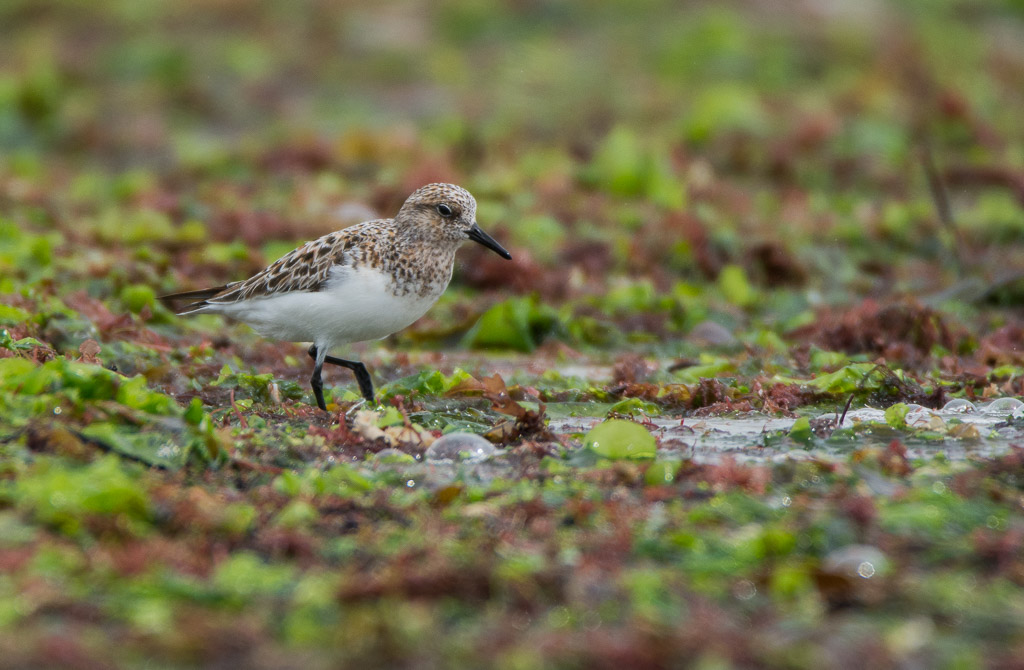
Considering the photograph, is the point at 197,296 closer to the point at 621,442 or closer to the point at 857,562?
the point at 621,442

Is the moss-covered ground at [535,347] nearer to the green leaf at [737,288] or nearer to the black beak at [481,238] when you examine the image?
the green leaf at [737,288]

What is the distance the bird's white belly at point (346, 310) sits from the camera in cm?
649

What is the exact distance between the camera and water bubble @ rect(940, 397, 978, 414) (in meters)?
6.30

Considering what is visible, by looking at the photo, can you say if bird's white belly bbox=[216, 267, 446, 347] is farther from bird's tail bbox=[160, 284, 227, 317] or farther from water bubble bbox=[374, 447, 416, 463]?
water bubble bbox=[374, 447, 416, 463]

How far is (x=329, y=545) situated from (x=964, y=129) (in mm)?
12462

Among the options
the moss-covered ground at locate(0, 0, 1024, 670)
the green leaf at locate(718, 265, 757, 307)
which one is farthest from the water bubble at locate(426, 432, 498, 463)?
the green leaf at locate(718, 265, 757, 307)

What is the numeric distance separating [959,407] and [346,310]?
10.3 feet

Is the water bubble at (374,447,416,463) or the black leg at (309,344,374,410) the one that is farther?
the black leg at (309,344,374,410)

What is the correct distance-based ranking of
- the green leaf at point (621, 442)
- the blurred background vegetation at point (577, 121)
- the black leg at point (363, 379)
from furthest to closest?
the blurred background vegetation at point (577, 121) < the black leg at point (363, 379) < the green leaf at point (621, 442)

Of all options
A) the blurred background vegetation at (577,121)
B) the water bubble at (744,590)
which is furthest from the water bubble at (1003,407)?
the blurred background vegetation at (577,121)

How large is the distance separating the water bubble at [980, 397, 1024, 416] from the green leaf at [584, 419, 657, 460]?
2038mm

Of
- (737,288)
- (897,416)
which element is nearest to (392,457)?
(897,416)

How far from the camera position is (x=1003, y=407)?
20.5ft

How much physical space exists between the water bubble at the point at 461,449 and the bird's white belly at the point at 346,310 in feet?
4.45
